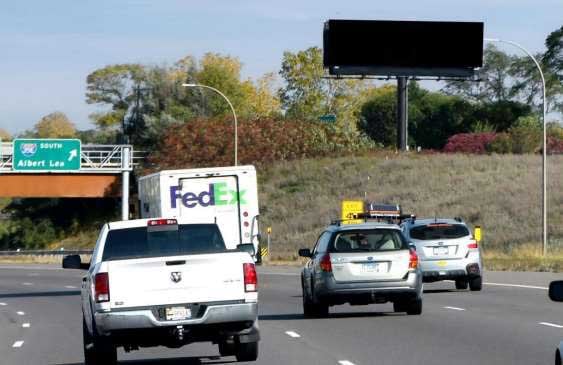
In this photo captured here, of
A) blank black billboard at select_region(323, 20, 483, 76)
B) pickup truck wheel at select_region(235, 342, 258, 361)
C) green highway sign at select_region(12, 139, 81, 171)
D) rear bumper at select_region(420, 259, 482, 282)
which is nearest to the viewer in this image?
pickup truck wheel at select_region(235, 342, 258, 361)

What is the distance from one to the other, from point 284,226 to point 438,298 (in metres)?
50.0

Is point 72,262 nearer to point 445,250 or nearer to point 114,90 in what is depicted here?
point 445,250

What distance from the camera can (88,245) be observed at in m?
94.5

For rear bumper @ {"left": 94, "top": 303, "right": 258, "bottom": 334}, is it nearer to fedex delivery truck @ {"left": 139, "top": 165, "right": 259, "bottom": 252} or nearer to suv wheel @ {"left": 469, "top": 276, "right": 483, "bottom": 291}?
suv wheel @ {"left": 469, "top": 276, "right": 483, "bottom": 291}

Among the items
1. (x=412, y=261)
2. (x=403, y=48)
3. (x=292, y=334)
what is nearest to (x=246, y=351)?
(x=292, y=334)

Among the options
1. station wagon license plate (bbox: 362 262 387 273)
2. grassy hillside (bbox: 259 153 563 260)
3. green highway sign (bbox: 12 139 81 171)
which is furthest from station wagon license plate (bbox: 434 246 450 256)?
green highway sign (bbox: 12 139 81 171)

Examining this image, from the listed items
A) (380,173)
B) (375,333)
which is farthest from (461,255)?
(380,173)

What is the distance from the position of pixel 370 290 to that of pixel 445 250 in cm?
865

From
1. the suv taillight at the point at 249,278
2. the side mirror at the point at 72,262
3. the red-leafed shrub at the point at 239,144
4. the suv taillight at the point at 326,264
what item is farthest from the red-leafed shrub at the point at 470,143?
the suv taillight at the point at 249,278

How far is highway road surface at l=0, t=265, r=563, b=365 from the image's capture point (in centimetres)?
1794

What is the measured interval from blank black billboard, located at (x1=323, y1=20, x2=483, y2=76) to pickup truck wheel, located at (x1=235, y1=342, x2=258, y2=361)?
6140 cm

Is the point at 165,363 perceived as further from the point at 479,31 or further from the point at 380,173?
the point at 380,173

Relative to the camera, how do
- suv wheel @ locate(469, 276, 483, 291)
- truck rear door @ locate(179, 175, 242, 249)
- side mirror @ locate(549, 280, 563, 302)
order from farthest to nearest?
1. truck rear door @ locate(179, 175, 242, 249)
2. suv wheel @ locate(469, 276, 483, 291)
3. side mirror @ locate(549, 280, 563, 302)

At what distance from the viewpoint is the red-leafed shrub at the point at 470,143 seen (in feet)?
346
